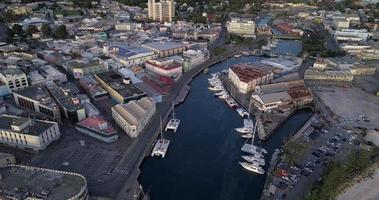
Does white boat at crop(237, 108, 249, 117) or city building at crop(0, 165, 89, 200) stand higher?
city building at crop(0, 165, 89, 200)

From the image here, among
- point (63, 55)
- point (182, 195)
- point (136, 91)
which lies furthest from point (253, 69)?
point (63, 55)

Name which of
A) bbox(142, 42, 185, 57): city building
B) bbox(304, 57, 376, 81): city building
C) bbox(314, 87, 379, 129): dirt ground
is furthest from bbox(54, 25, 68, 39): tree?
bbox(314, 87, 379, 129): dirt ground

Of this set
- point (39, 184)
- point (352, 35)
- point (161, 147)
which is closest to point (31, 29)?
point (161, 147)

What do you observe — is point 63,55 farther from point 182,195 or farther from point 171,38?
point 182,195

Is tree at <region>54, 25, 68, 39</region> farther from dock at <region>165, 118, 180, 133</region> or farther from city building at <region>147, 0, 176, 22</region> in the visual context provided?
dock at <region>165, 118, 180, 133</region>

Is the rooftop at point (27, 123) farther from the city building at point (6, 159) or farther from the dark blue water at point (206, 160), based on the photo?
the dark blue water at point (206, 160)

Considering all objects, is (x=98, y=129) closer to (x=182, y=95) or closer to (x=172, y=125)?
(x=172, y=125)

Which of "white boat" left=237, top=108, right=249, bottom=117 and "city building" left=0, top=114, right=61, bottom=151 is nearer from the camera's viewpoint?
"city building" left=0, top=114, right=61, bottom=151
